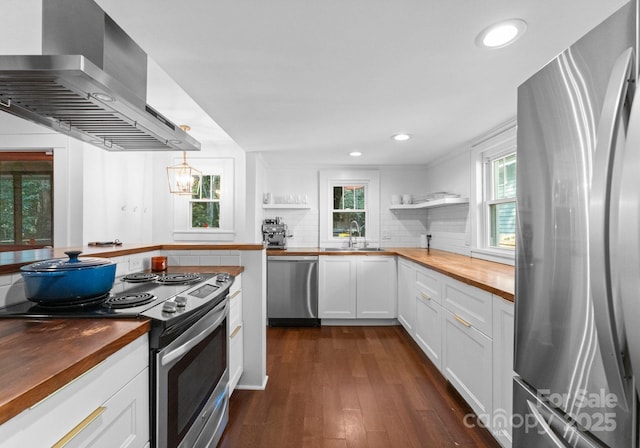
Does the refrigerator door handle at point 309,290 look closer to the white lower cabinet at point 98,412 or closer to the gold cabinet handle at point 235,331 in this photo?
the gold cabinet handle at point 235,331

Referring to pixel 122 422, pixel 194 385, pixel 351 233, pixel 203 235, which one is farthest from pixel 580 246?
pixel 203 235

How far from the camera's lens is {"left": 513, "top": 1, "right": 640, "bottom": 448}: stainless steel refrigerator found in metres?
0.71

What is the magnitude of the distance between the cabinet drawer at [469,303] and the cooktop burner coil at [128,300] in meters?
1.75

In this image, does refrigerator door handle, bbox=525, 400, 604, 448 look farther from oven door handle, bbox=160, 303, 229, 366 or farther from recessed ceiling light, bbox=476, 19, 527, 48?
recessed ceiling light, bbox=476, 19, 527, 48

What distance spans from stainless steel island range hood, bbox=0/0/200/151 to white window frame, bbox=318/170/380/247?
2.97 metres

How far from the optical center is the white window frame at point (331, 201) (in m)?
4.69

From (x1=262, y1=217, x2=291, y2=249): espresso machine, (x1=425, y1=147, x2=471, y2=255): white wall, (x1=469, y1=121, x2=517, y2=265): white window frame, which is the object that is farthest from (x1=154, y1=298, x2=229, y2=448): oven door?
(x1=425, y1=147, x2=471, y2=255): white wall

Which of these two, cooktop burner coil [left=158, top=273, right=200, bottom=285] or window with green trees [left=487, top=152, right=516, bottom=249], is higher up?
window with green trees [left=487, top=152, right=516, bottom=249]

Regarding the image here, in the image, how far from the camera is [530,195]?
1071mm

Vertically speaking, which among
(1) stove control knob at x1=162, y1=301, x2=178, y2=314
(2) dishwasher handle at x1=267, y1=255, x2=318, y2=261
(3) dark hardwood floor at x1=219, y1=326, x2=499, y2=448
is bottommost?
(3) dark hardwood floor at x1=219, y1=326, x2=499, y2=448

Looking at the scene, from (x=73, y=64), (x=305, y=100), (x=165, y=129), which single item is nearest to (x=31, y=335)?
(x=73, y=64)

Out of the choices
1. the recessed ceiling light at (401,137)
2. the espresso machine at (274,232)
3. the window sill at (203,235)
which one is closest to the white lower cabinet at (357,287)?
the espresso machine at (274,232)

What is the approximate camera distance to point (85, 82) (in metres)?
1.10

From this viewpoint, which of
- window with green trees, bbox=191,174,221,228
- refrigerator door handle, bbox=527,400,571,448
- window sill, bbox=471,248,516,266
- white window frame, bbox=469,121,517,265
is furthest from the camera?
window with green trees, bbox=191,174,221,228
